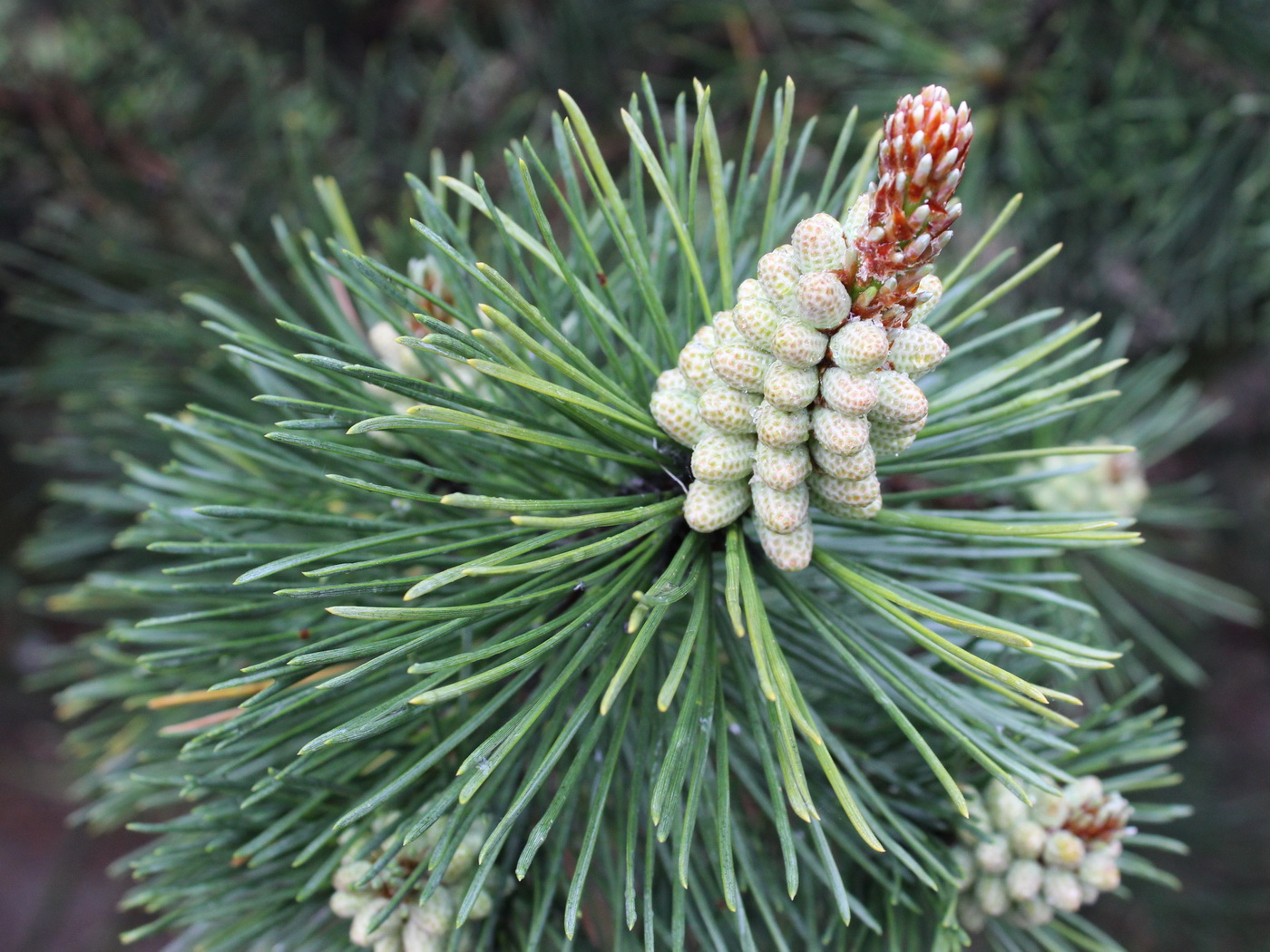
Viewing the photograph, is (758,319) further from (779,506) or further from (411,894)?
(411,894)

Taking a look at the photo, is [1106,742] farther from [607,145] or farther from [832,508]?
[607,145]

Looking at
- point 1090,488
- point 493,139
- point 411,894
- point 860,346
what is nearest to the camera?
point 860,346

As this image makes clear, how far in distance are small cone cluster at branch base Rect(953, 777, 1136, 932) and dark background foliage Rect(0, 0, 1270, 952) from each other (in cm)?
78

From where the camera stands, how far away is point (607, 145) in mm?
1365

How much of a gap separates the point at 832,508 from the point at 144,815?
7.21ft

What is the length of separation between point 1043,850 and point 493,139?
102cm

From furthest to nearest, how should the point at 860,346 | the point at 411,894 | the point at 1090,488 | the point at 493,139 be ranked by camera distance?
the point at 493,139 < the point at 1090,488 < the point at 411,894 < the point at 860,346

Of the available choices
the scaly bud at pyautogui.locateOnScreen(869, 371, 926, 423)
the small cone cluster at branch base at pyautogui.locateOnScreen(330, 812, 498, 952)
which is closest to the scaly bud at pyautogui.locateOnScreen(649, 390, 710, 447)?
the scaly bud at pyautogui.locateOnScreen(869, 371, 926, 423)

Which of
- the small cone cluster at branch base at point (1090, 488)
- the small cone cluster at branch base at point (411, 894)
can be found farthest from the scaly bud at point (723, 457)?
the small cone cluster at branch base at point (1090, 488)

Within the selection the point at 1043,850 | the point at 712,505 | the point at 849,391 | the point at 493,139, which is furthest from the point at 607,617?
the point at 493,139

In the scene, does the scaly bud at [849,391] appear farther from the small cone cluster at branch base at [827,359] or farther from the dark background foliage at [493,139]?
the dark background foliage at [493,139]

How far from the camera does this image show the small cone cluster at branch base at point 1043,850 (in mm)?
620

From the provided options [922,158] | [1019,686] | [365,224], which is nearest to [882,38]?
[365,224]

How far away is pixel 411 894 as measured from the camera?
1.99 ft
